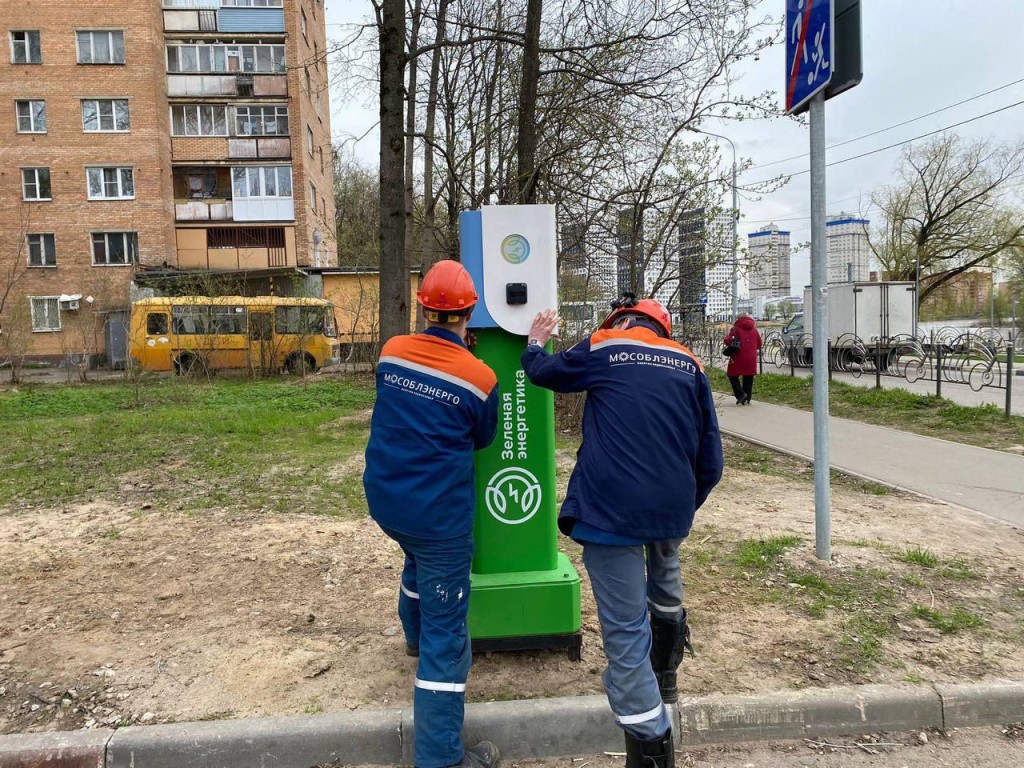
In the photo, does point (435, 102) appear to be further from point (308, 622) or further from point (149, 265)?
point (149, 265)

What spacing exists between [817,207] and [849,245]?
35182 millimetres

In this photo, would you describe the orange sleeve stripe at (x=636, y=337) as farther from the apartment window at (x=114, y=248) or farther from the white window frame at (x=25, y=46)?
the white window frame at (x=25, y=46)

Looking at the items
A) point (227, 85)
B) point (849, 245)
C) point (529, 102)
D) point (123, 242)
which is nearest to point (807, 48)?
point (529, 102)

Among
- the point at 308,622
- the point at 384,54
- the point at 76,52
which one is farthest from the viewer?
the point at 76,52

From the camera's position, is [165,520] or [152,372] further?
[152,372]

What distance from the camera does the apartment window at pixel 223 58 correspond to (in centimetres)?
3120

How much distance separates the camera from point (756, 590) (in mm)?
4078

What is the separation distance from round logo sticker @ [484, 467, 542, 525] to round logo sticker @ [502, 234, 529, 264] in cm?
96

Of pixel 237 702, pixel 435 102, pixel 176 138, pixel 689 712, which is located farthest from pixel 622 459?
pixel 176 138

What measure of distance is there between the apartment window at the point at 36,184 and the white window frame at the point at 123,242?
2604mm

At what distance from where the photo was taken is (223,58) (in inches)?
1229

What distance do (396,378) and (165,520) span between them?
4.05 metres

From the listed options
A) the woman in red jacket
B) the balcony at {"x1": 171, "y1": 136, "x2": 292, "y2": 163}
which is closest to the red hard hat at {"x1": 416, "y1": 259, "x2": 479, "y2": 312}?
the woman in red jacket

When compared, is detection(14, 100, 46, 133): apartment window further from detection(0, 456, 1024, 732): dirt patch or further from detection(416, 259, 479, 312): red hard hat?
detection(416, 259, 479, 312): red hard hat
